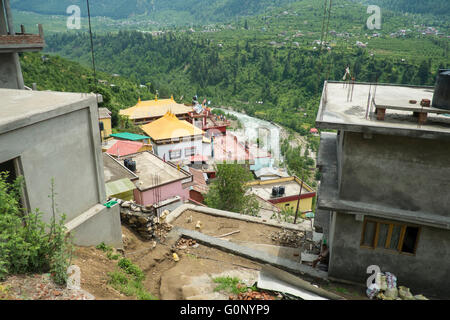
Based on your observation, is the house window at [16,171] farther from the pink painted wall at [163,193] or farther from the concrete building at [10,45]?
the pink painted wall at [163,193]

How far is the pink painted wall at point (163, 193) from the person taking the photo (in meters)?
19.5

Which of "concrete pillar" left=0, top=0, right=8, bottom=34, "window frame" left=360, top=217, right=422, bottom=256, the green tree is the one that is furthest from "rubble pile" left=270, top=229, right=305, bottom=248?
"concrete pillar" left=0, top=0, right=8, bottom=34

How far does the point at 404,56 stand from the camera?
315ft

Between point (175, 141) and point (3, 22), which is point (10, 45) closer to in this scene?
point (3, 22)

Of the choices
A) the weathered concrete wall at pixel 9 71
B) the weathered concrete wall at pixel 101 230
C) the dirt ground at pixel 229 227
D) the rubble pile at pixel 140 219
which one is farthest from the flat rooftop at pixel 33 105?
the dirt ground at pixel 229 227

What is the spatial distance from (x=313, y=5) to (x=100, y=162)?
208 metres

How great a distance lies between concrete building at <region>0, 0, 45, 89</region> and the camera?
1343cm

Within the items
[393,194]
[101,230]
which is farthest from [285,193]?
[101,230]

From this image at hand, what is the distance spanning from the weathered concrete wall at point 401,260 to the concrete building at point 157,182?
11917 millimetres
